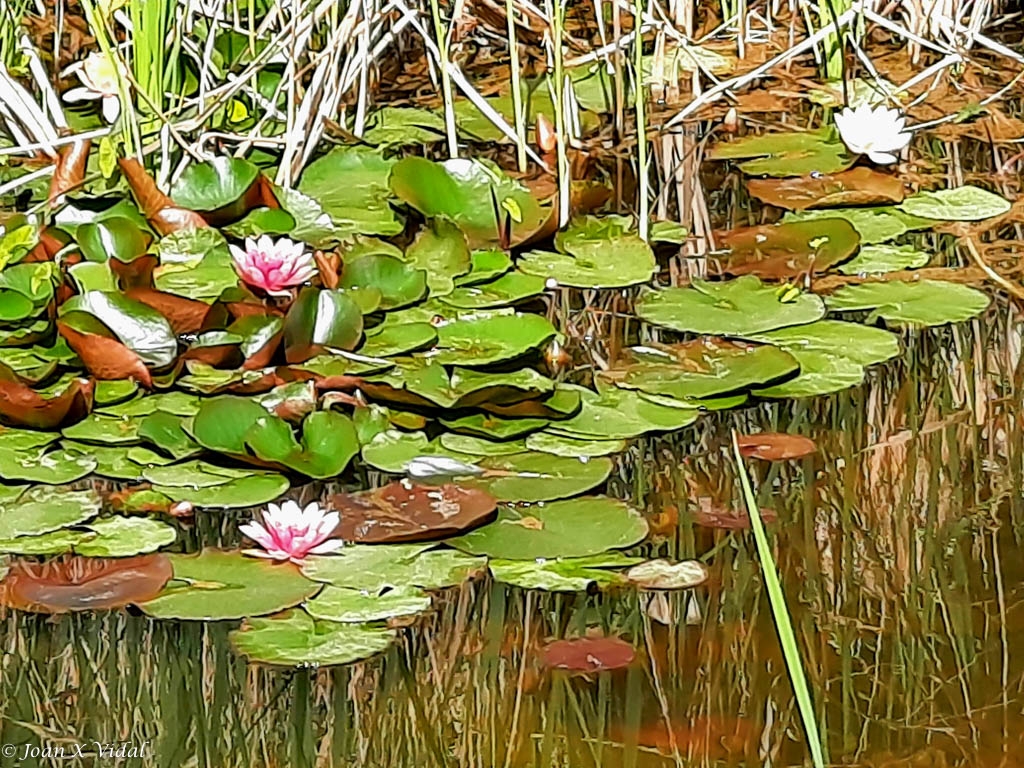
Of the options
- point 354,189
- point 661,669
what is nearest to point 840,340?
point 661,669

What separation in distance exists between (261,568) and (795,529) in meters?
0.46

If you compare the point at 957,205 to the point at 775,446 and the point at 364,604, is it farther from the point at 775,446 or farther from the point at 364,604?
the point at 364,604

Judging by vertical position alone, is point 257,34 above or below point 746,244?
above

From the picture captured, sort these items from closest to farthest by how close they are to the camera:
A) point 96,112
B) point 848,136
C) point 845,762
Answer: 1. point 845,762
2. point 848,136
3. point 96,112

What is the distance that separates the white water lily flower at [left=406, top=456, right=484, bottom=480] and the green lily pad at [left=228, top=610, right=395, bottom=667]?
225 millimetres

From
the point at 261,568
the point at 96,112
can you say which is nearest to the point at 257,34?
the point at 96,112

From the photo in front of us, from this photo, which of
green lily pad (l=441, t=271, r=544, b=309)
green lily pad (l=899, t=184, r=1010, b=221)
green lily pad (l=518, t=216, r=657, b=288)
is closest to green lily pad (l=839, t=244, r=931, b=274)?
green lily pad (l=899, t=184, r=1010, b=221)

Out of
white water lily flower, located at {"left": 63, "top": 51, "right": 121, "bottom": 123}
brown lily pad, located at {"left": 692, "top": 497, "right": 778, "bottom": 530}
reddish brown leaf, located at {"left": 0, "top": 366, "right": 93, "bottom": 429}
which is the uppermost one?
white water lily flower, located at {"left": 63, "top": 51, "right": 121, "bottom": 123}

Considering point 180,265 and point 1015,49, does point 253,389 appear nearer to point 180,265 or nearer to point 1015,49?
point 180,265

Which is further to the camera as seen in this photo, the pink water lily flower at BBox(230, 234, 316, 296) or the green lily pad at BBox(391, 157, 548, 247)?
the green lily pad at BBox(391, 157, 548, 247)

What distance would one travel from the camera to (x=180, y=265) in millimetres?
1809

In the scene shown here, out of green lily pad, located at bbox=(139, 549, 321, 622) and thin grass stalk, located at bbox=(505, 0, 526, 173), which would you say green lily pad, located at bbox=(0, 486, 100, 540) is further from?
thin grass stalk, located at bbox=(505, 0, 526, 173)

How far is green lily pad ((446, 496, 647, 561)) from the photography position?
1326 mm

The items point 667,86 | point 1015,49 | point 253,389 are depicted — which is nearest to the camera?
point 253,389
